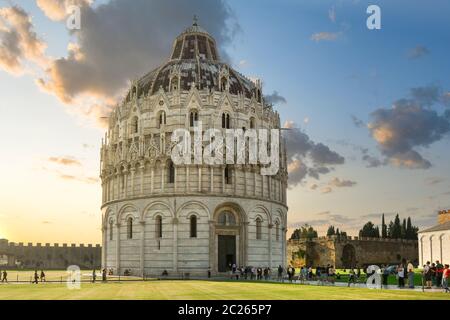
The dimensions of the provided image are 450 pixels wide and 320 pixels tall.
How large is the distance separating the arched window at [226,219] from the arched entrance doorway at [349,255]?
154ft

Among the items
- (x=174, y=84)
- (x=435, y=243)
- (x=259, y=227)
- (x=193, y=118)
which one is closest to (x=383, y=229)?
(x=435, y=243)

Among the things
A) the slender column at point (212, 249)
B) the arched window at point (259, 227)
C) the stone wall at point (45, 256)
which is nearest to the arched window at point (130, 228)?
the slender column at point (212, 249)

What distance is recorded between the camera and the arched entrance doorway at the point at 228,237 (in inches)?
2441

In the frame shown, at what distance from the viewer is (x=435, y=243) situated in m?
83.3

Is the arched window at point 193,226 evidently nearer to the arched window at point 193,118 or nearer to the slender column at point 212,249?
the slender column at point 212,249

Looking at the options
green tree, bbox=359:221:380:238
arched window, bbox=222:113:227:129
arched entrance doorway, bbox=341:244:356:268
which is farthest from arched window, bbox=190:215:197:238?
green tree, bbox=359:221:380:238

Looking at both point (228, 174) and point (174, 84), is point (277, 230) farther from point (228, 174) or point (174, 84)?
point (174, 84)

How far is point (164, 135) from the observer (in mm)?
63375

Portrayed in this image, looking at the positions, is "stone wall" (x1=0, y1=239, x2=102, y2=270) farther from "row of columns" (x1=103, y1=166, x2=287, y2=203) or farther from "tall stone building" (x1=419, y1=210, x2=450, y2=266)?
"tall stone building" (x1=419, y1=210, x2=450, y2=266)

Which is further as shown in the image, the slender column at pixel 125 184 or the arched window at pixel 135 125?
the arched window at pixel 135 125

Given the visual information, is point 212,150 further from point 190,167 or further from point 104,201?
point 104,201

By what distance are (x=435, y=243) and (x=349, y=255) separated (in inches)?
954
